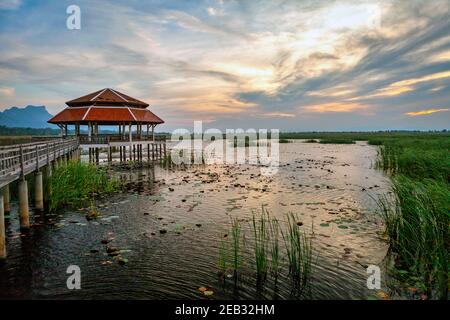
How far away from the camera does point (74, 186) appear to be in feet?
47.4

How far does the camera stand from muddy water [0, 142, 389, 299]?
244 inches

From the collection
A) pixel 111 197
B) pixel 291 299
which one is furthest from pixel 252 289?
pixel 111 197

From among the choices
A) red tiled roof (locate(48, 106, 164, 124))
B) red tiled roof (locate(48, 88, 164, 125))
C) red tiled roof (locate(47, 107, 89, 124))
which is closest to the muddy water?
red tiled roof (locate(48, 106, 164, 124))

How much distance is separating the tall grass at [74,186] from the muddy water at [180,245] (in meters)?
1.14

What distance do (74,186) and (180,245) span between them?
8447mm

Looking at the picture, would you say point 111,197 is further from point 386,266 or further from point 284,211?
point 386,266

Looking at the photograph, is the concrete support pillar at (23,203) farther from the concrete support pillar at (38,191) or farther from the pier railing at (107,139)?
the pier railing at (107,139)

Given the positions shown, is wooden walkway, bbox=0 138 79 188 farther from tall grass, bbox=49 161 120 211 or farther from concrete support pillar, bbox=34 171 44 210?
tall grass, bbox=49 161 120 211

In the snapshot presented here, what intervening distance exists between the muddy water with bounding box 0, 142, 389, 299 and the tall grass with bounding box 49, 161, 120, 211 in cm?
114

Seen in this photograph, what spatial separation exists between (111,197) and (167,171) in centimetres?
1096

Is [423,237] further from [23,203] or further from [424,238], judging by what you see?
[23,203]

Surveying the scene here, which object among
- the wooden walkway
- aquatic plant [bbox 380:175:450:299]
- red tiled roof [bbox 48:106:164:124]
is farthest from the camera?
red tiled roof [bbox 48:106:164:124]

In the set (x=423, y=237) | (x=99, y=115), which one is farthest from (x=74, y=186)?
(x=99, y=115)

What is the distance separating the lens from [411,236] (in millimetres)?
7086
